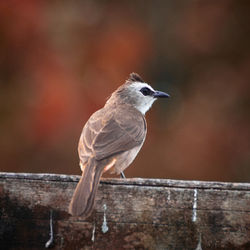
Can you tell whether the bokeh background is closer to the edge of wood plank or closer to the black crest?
the black crest

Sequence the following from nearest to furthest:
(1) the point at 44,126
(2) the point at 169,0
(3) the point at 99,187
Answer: (3) the point at 99,187 < (1) the point at 44,126 < (2) the point at 169,0

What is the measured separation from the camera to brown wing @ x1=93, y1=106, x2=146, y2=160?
19.5ft

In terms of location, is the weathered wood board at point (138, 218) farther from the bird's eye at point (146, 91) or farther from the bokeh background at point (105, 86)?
the bokeh background at point (105, 86)

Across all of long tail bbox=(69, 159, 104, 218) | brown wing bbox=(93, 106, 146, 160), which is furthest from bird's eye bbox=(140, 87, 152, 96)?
long tail bbox=(69, 159, 104, 218)

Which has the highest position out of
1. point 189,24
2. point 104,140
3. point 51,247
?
point 189,24

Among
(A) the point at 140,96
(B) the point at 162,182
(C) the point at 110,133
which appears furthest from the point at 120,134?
(B) the point at 162,182

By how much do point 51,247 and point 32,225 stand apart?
0.65 feet

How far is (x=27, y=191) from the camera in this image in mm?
4488

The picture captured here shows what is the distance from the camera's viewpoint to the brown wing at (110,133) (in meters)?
5.89

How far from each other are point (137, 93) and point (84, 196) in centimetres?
383

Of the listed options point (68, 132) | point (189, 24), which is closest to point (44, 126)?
point (68, 132)

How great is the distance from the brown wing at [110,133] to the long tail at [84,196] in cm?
94

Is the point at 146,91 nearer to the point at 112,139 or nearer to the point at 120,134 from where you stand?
the point at 120,134

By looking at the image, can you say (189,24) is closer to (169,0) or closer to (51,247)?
(169,0)
